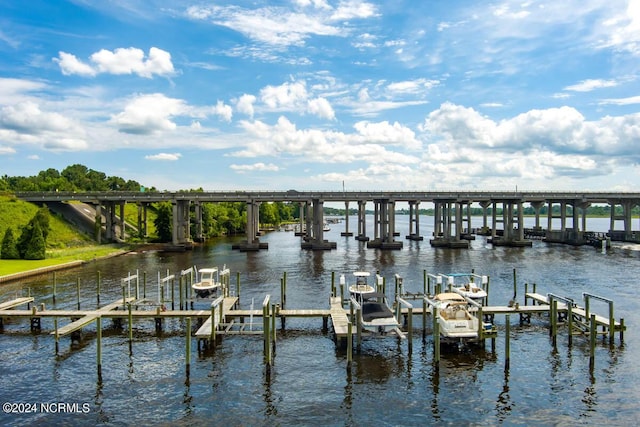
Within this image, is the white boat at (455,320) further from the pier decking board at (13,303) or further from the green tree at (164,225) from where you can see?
the green tree at (164,225)

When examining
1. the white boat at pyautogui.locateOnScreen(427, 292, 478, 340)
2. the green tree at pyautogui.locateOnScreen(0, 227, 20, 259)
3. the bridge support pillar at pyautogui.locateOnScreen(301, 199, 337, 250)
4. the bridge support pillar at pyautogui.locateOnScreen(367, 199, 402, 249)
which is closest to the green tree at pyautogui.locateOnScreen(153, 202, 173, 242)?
the bridge support pillar at pyautogui.locateOnScreen(301, 199, 337, 250)

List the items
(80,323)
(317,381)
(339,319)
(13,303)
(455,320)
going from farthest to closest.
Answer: (13,303) < (339,319) < (80,323) < (455,320) < (317,381)

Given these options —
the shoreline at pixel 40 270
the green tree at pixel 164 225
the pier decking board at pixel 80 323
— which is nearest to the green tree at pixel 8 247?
the shoreline at pixel 40 270

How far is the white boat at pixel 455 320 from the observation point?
3262 cm

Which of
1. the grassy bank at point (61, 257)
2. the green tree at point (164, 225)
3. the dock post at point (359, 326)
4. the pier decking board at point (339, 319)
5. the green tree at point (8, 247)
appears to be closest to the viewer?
the dock post at point (359, 326)

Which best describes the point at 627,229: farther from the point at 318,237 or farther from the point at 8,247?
the point at 8,247

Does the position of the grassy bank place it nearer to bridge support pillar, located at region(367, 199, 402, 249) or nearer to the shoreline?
the shoreline

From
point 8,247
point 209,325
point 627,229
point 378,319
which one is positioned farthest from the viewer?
point 627,229

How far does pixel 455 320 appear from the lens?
3394 cm

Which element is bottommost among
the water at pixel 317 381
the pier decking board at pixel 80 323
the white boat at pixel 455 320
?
the water at pixel 317 381

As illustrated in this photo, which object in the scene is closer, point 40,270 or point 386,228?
point 40,270

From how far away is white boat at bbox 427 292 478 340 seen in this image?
3262 centimetres

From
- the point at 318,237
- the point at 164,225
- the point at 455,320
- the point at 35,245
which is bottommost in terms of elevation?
the point at 455,320

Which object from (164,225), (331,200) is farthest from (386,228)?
(164,225)
